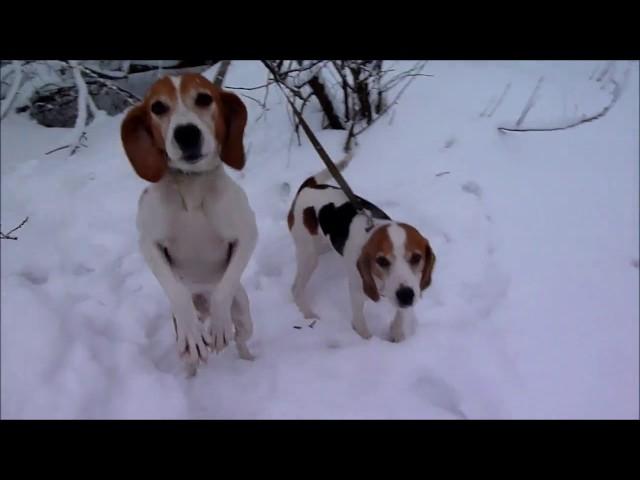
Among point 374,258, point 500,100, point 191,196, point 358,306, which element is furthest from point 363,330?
point 500,100

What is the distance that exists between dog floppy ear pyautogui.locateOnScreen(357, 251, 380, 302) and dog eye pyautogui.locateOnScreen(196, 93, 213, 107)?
1.13m

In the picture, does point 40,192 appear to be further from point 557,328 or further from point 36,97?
point 557,328

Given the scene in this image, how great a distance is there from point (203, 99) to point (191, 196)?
1.35 feet

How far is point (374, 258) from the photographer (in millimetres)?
2533

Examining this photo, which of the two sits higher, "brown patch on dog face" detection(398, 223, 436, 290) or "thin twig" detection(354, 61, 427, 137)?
"thin twig" detection(354, 61, 427, 137)

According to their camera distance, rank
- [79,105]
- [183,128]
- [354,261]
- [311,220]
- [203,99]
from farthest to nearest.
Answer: [79,105] → [311,220] → [354,261] → [203,99] → [183,128]

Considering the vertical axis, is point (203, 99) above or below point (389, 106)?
above

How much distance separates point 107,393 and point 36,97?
359 centimetres

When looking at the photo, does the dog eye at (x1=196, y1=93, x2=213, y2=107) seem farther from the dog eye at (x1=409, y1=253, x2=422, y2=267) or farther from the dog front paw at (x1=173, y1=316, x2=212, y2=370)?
the dog eye at (x1=409, y1=253, x2=422, y2=267)

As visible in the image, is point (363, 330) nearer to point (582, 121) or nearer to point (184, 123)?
point (184, 123)

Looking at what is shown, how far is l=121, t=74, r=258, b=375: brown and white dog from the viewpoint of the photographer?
6.19ft

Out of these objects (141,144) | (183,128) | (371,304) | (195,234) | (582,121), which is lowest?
(371,304)

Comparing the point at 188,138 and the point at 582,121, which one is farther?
the point at 582,121

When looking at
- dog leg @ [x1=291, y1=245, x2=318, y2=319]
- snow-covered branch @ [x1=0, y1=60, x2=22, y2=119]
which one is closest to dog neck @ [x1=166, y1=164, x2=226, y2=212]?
dog leg @ [x1=291, y1=245, x2=318, y2=319]
